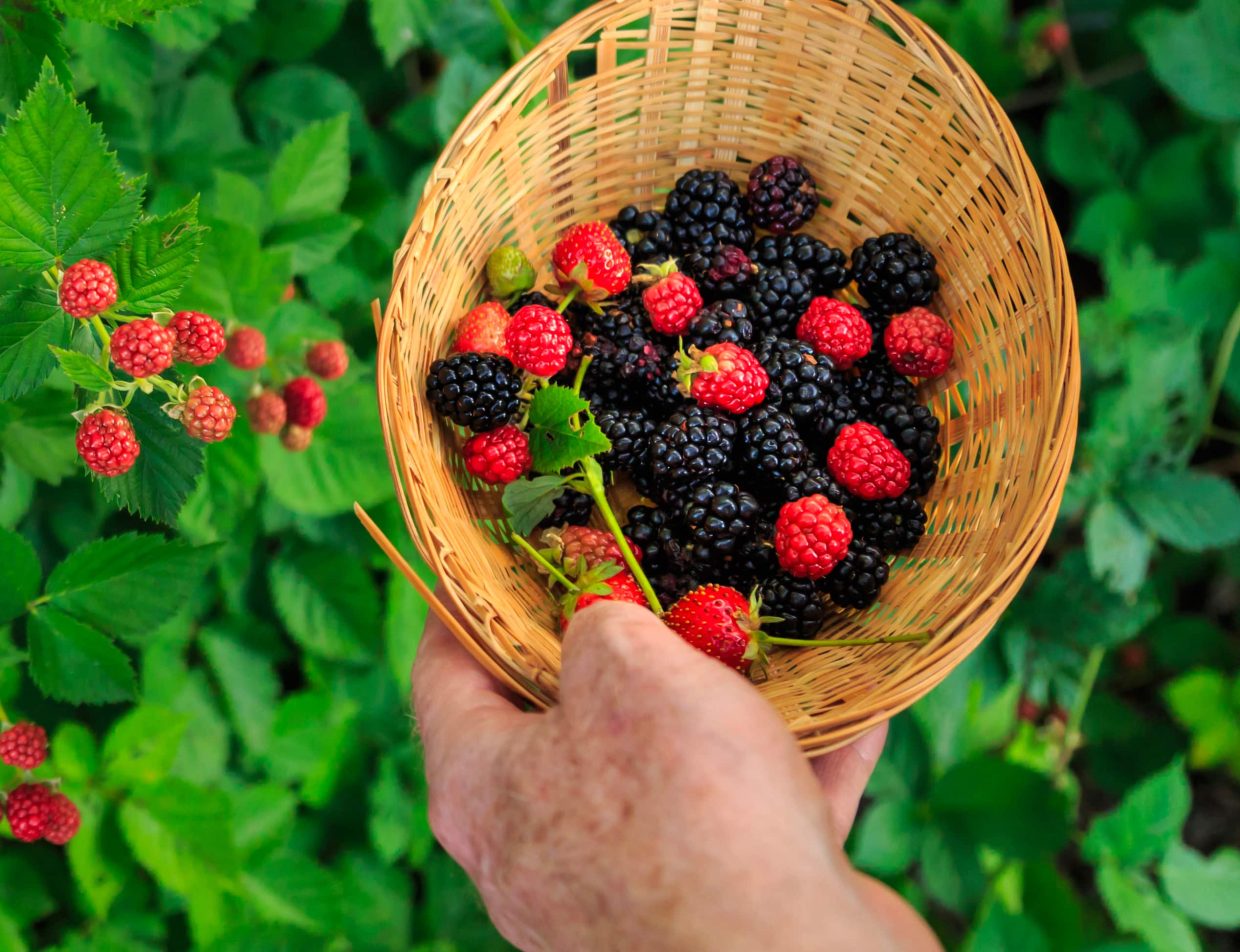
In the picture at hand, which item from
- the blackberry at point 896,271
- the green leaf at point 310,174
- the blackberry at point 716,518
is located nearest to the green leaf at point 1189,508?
the blackberry at point 896,271

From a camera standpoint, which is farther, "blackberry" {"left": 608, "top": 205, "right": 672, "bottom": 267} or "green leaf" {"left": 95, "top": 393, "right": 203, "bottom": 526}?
"blackberry" {"left": 608, "top": 205, "right": 672, "bottom": 267}

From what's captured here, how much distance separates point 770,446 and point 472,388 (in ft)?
1.29

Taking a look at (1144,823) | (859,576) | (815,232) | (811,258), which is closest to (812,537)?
(859,576)

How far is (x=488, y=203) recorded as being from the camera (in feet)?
4.26

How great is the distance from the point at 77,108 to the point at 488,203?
1.73ft

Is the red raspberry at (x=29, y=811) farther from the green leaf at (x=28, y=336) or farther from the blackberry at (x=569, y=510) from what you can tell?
the blackberry at (x=569, y=510)

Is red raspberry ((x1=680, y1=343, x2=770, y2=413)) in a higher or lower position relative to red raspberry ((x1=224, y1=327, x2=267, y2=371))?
higher

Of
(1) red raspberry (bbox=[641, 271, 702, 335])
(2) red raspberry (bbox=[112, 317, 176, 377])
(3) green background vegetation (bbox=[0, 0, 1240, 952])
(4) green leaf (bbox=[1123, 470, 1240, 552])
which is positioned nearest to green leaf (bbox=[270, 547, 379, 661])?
(3) green background vegetation (bbox=[0, 0, 1240, 952])

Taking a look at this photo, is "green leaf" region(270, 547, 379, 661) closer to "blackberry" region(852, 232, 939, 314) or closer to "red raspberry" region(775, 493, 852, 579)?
"red raspberry" region(775, 493, 852, 579)

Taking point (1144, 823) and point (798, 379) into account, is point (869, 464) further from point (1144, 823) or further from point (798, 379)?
point (1144, 823)

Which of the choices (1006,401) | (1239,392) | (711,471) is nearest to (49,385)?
(711,471)

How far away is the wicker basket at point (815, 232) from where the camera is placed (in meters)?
1.03

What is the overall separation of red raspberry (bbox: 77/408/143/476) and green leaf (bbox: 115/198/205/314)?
122mm

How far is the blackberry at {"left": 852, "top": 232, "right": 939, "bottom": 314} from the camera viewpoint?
131 cm
